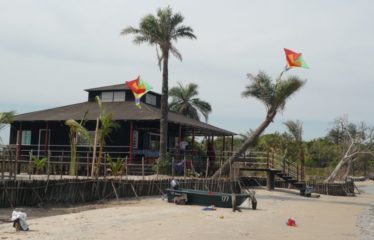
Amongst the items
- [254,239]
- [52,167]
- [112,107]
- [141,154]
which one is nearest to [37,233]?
[254,239]

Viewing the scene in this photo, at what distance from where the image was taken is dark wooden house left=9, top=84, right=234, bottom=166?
30.8 meters

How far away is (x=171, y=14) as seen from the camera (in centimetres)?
2881

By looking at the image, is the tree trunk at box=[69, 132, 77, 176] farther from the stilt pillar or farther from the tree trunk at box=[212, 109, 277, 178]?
the stilt pillar

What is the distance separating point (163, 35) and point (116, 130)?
7.22m

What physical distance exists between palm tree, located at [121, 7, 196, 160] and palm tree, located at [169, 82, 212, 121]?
20003mm

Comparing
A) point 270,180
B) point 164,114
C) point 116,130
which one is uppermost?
point 164,114

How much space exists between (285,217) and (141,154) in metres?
14.0

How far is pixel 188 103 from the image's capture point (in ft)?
163

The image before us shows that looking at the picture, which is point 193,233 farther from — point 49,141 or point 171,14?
point 49,141

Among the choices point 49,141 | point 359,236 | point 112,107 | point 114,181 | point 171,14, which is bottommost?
point 359,236

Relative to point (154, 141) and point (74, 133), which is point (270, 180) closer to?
point (154, 141)

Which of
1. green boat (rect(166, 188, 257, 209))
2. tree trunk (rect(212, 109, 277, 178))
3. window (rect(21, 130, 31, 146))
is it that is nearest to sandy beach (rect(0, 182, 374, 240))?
green boat (rect(166, 188, 257, 209))

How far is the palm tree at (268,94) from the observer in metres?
28.9

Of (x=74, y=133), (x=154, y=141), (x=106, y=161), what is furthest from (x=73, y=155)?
(x=154, y=141)
